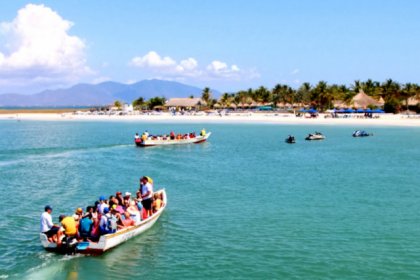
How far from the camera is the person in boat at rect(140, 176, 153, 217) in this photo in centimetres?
2089

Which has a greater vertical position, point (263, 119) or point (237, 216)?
point (263, 119)

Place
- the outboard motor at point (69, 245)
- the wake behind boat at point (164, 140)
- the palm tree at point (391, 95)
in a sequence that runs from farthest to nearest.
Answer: the palm tree at point (391, 95) < the wake behind boat at point (164, 140) < the outboard motor at point (69, 245)

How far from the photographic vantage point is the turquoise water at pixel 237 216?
52.1 feet

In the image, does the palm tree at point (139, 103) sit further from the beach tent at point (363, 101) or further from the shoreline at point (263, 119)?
the beach tent at point (363, 101)

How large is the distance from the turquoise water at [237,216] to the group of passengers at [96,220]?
0.79 metres

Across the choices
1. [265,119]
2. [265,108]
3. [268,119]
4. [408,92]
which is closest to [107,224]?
[268,119]

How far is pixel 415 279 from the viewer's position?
14.8 metres

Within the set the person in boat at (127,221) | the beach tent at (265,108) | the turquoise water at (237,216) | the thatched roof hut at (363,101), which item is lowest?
the turquoise water at (237,216)

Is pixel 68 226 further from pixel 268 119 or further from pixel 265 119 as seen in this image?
pixel 265 119

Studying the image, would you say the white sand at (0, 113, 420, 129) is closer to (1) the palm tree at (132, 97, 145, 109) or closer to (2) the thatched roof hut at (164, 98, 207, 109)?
(2) the thatched roof hut at (164, 98, 207, 109)

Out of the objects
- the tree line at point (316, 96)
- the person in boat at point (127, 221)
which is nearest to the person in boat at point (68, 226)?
the person in boat at point (127, 221)

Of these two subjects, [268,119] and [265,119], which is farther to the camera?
[265,119]

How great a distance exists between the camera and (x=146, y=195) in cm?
2097

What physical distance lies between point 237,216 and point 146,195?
421 cm
